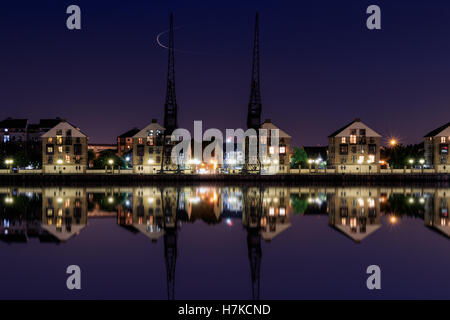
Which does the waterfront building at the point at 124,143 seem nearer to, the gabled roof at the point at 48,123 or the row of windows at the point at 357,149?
the gabled roof at the point at 48,123

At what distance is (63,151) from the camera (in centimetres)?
7006

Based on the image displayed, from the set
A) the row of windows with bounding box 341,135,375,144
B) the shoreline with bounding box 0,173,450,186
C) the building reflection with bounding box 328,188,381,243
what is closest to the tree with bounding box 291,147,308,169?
the row of windows with bounding box 341,135,375,144

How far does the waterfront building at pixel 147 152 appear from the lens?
70250 mm

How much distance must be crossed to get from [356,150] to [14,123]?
7782cm

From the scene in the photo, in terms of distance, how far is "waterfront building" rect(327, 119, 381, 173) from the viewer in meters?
70.4

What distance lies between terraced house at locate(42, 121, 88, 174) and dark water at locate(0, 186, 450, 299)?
1651 inches

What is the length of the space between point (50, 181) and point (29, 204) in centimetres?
3132

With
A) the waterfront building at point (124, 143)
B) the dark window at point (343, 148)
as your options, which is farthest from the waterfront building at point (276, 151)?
the waterfront building at point (124, 143)

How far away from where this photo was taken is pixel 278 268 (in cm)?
1346

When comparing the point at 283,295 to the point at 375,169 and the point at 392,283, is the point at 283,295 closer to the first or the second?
the point at 392,283

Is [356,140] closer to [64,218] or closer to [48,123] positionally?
[64,218]

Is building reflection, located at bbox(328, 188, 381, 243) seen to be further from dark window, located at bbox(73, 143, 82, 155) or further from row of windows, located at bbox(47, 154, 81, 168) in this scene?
dark window, located at bbox(73, 143, 82, 155)

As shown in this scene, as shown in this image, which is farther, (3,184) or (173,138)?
(173,138)

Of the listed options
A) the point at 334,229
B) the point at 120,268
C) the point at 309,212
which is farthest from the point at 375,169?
the point at 120,268
